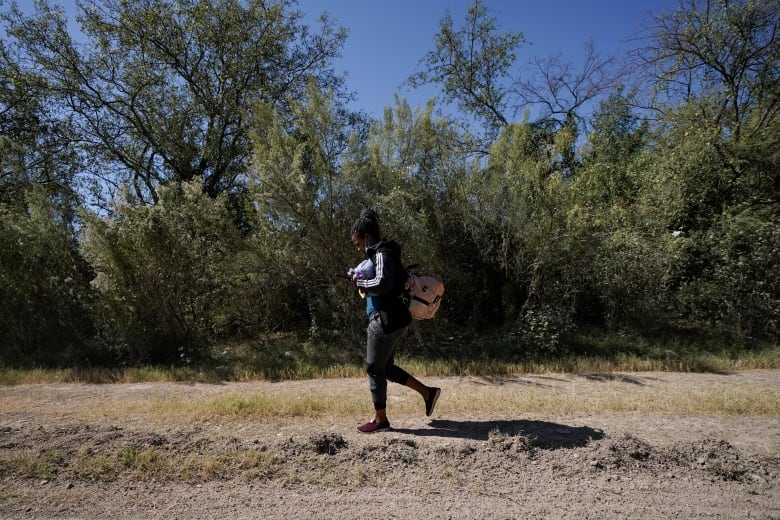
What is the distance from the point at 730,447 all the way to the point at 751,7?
1229cm

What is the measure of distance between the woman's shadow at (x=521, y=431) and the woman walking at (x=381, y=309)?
0.43m

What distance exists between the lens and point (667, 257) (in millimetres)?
9359

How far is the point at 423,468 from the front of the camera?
3.83m

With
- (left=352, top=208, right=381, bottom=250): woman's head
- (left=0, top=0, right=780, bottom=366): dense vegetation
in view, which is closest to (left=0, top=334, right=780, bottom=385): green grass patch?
(left=0, top=0, right=780, bottom=366): dense vegetation

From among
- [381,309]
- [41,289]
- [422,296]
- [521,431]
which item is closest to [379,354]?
[381,309]

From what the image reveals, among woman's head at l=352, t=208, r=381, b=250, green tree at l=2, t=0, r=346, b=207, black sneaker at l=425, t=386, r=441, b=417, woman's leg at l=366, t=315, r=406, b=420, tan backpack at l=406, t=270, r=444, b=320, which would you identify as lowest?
black sneaker at l=425, t=386, r=441, b=417

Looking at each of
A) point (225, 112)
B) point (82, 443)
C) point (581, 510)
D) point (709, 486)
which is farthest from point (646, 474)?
point (225, 112)

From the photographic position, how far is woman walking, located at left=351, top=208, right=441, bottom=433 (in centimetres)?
434

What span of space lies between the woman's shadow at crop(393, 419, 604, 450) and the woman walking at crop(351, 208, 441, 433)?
0.43m

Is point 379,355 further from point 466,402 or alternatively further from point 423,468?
point 466,402

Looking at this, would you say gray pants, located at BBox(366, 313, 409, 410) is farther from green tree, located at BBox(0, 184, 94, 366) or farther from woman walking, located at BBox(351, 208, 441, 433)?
green tree, located at BBox(0, 184, 94, 366)

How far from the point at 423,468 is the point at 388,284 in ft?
4.91

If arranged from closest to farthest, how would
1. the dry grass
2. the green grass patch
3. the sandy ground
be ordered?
the sandy ground
the dry grass
the green grass patch

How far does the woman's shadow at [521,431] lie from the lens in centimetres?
427
